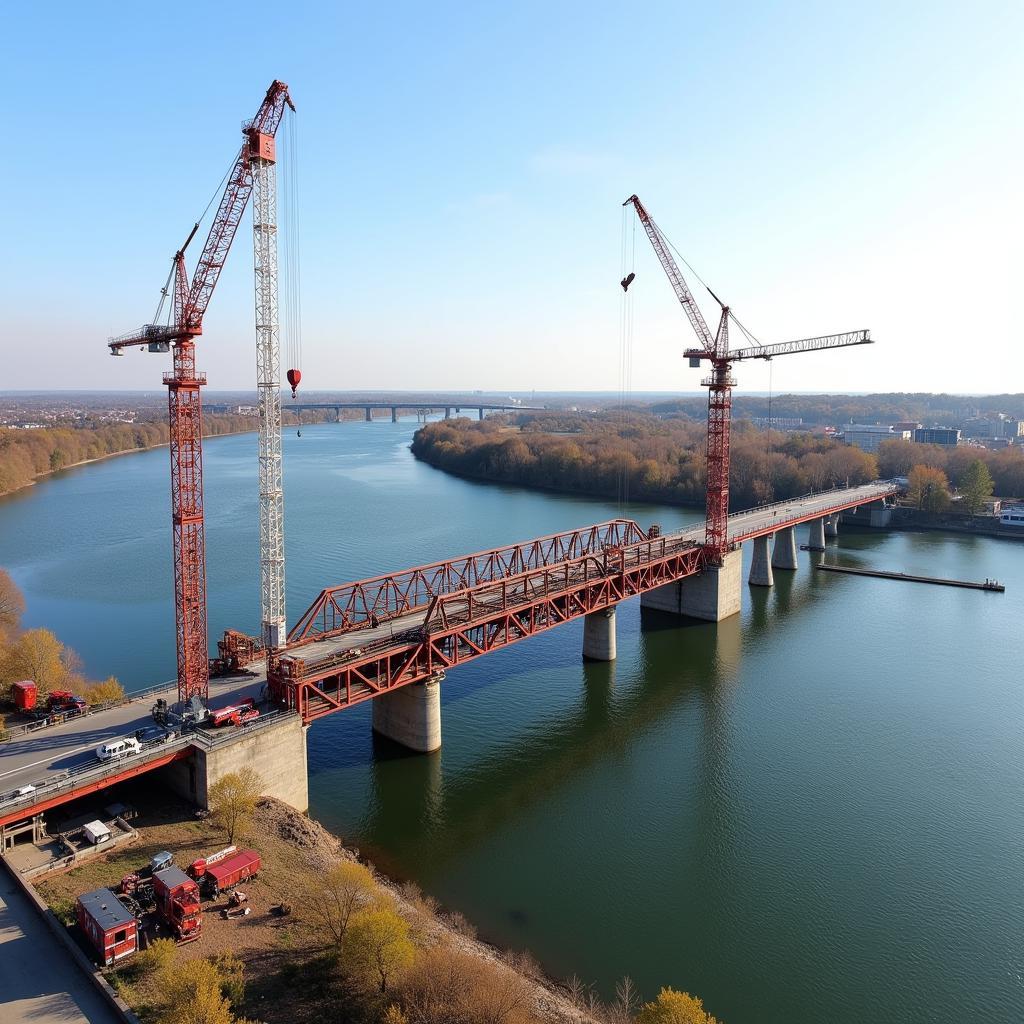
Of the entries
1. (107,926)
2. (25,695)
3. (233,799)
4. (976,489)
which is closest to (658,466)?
(976,489)

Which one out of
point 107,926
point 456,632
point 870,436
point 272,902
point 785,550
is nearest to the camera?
point 107,926

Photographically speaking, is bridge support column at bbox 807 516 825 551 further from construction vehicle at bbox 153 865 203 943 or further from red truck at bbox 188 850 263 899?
construction vehicle at bbox 153 865 203 943

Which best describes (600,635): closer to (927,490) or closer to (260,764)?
(260,764)

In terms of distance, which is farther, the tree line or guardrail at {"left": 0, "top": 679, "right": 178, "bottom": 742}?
the tree line

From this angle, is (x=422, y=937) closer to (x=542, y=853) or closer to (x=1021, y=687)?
(x=542, y=853)

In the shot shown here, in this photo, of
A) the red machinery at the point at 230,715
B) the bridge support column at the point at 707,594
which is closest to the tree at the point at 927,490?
the bridge support column at the point at 707,594

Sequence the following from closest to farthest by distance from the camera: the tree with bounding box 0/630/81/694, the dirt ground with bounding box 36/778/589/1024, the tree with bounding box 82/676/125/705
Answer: the dirt ground with bounding box 36/778/589/1024 < the tree with bounding box 82/676/125/705 < the tree with bounding box 0/630/81/694

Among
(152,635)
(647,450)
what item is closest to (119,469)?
(647,450)

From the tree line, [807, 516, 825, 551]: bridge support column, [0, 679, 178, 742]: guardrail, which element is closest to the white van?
[0, 679, 178, 742]: guardrail
